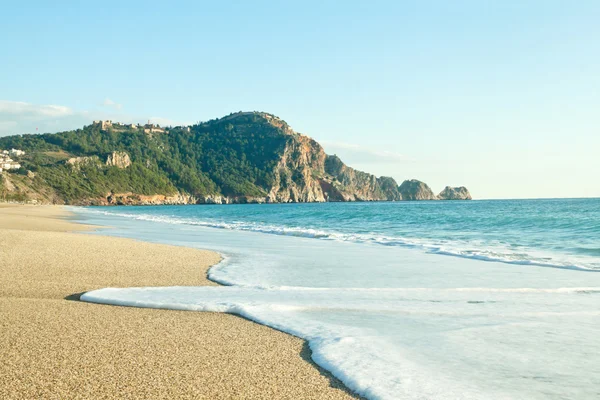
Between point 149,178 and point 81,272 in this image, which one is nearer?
point 81,272

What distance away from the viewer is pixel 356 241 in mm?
19891

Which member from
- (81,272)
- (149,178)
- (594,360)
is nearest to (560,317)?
(594,360)

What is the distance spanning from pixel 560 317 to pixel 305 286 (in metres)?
3.91

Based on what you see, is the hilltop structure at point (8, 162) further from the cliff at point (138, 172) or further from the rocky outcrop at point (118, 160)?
the rocky outcrop at point (118, 160)

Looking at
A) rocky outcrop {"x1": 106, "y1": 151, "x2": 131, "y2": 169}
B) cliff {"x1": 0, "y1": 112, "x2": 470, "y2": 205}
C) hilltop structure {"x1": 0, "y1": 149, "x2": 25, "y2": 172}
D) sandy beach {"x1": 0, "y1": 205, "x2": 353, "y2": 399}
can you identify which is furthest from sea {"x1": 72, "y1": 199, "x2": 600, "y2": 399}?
rocky outcrop {"x1": 106, "y1": 151, "x2": 131, "y2": 169}

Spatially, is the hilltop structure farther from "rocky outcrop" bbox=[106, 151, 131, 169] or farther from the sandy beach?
the sandy beach

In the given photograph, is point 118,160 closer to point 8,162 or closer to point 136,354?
point 8,162

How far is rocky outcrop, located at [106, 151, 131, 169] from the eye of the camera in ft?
508

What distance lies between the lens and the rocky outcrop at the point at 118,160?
154750 millimetres

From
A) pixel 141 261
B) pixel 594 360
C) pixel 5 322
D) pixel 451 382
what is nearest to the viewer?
pixel 451 382

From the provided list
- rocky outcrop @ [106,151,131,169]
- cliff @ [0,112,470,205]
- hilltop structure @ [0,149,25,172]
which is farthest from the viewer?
rocky outcrop @ [106,151,131,169]

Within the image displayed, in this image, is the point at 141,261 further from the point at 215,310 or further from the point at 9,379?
the point at 9,379

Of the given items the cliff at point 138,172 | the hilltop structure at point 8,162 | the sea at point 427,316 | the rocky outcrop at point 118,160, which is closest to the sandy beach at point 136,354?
the sea at point 427,316

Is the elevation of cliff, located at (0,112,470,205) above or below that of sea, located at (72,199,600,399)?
above
